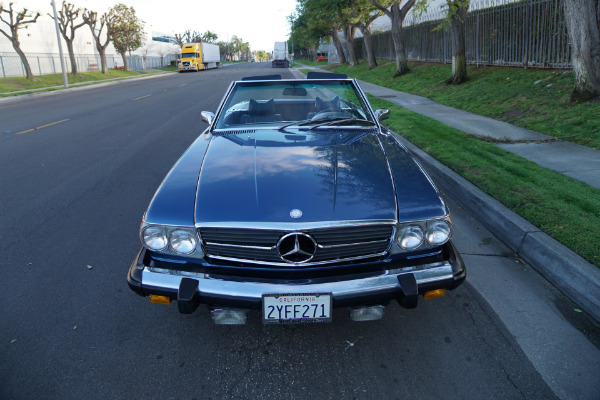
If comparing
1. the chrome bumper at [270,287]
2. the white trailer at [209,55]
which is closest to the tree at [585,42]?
the chrome bumper at [270,287]

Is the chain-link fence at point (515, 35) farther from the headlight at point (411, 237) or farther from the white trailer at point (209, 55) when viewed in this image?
the white trailer at point (209, 55)

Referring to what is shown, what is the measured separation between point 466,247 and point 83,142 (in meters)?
7.89

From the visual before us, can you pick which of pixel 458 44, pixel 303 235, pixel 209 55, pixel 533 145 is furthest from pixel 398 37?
pixel 209 55

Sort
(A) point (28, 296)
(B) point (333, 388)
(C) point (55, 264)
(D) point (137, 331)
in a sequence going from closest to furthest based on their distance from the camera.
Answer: (B) point (333, 388) < (D) point (137, 331) < (A) point (28, 296) < (C) point (55, 264)

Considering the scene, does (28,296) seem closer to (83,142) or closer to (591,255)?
(591,255)

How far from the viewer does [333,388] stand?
94.7 inches

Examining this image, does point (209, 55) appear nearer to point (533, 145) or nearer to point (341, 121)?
point (533, 145)

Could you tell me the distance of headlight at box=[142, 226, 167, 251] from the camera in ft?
8.43

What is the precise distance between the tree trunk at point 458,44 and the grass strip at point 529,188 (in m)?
7.96

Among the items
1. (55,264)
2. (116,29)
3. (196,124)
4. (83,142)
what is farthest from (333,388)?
(116,29)

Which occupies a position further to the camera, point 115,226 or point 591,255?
point 115,226

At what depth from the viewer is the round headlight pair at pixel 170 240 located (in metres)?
2.53

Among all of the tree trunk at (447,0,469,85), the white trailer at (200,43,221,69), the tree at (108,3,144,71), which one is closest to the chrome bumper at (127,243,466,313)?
the tree trunk at (447,0,469,85)

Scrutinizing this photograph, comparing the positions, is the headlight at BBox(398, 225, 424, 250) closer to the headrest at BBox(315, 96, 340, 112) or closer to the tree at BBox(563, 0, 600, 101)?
the headrest at BBox(315, 96, 340, 112)
